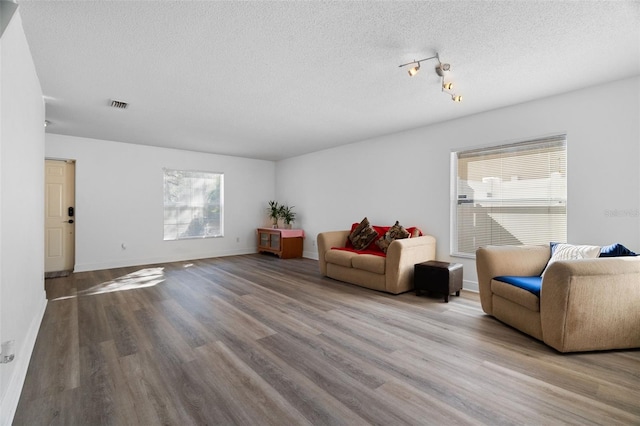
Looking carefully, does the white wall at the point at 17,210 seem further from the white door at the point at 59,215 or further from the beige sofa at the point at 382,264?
the beige sofa at the point at 382,264

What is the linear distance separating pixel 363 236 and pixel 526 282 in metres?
2.54

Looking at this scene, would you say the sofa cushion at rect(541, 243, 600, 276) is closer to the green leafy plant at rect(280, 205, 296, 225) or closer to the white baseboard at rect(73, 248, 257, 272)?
the green leafy plant at rect(280, 205, 296, 225)

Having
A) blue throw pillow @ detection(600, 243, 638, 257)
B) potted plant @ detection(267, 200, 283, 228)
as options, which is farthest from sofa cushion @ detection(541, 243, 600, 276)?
potted plant @ detection(267, 200, 283, 228)

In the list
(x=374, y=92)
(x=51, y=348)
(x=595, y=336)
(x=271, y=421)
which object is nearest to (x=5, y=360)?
(x=51, y=348)

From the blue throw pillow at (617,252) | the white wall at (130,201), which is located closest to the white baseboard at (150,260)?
the white wall at (130,201)

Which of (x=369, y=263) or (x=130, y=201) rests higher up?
(x=130, y=201)

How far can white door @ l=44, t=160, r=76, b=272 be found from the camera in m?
5.29

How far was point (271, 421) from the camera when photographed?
5.26 feet

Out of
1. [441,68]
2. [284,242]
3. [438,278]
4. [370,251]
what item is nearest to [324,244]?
[370,251]

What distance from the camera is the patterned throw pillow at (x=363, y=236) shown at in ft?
16.2

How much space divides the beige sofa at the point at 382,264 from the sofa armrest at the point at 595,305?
5.87 ft

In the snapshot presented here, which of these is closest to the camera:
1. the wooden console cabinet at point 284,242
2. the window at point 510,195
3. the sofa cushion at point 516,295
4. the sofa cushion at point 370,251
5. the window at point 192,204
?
A: the sofa cushion at point 516,295

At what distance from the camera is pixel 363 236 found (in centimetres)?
500

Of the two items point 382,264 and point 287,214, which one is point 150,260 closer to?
point 287,214
